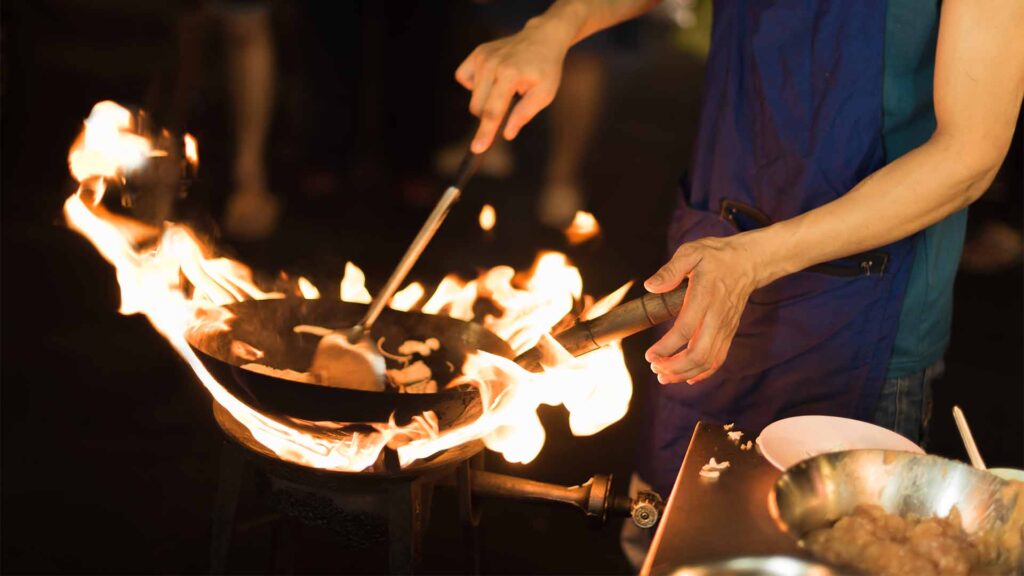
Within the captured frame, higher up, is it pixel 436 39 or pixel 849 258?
pixel 436 39

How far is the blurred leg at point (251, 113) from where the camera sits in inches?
187

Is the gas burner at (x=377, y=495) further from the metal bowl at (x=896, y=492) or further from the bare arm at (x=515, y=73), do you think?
the bare arm at (x=515, y=73)

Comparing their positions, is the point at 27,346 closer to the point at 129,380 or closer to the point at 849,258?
the point at 129,380

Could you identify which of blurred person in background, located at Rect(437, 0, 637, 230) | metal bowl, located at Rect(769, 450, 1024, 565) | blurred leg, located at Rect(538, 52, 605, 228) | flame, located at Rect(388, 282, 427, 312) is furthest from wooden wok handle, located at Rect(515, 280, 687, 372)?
blurred leg, located at Rect(538, 52, 605, 228)

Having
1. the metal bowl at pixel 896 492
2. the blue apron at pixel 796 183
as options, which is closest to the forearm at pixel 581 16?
the blue apron at pixel 796 183

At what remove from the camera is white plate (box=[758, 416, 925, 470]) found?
4.65ft

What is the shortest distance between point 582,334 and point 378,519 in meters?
0.48

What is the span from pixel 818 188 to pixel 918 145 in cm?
18

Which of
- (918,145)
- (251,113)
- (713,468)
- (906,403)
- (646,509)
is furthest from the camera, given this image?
(251,113)

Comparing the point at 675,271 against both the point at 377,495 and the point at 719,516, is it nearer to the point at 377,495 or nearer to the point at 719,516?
the point at 719,516

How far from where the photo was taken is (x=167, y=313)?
6.24ft

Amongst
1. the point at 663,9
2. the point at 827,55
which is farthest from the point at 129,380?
the point at 663,9

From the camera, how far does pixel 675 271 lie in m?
1.52

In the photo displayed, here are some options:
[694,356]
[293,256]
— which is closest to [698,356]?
[694,356]
